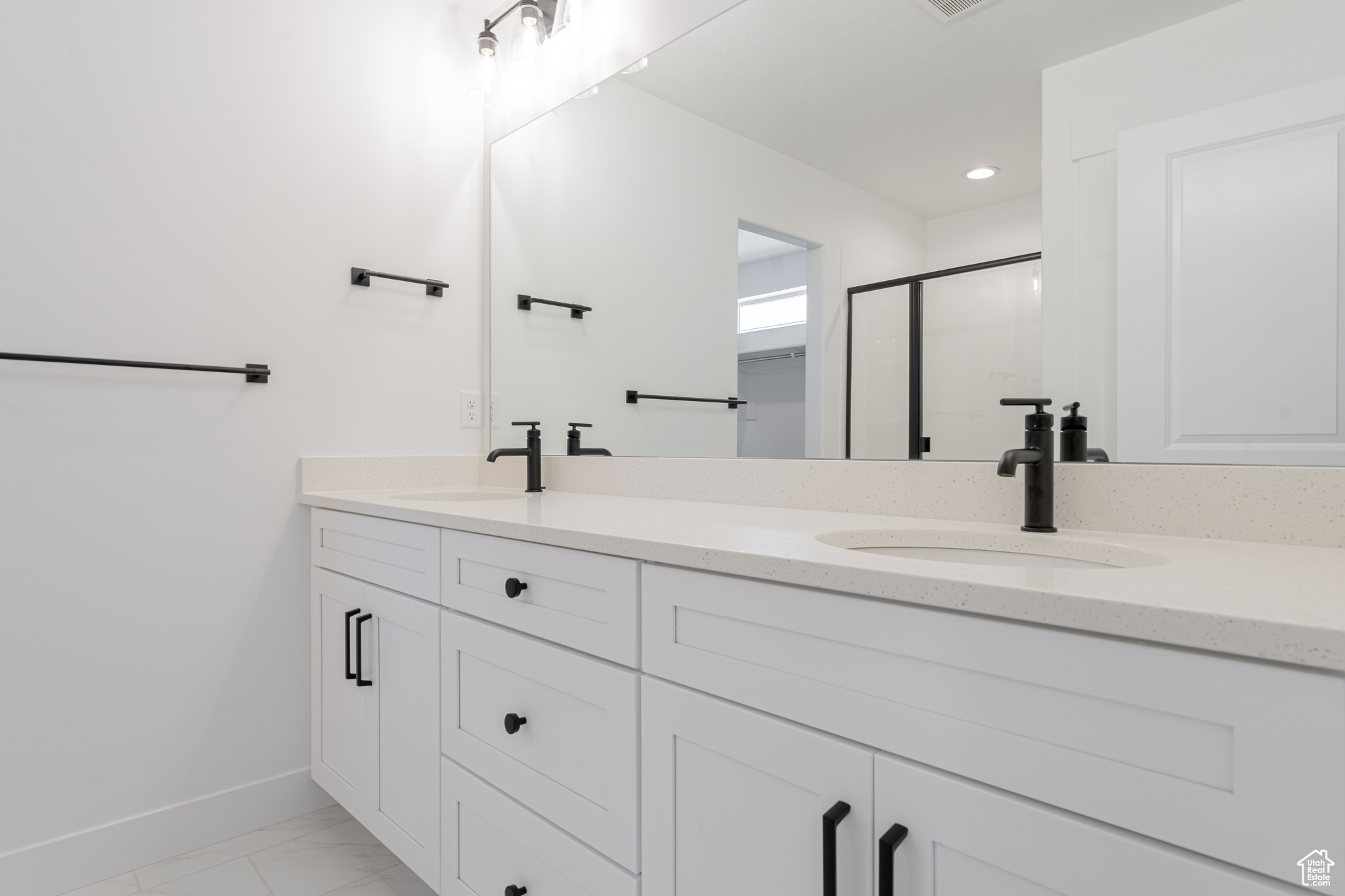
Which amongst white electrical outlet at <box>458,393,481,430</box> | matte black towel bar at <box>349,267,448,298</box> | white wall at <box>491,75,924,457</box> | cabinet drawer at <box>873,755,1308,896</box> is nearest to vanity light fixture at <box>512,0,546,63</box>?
white wall at <box>491,75,924,457</box>

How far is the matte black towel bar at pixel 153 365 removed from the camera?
1.47 m

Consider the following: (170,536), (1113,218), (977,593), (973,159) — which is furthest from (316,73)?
(977,593)

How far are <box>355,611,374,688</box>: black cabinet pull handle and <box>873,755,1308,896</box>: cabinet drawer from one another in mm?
1238

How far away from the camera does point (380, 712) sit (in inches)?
61.0

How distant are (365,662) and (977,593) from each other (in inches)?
56.1

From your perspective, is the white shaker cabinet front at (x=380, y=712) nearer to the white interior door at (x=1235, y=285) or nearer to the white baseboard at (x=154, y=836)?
the white baseboard at (x=154, y=836)

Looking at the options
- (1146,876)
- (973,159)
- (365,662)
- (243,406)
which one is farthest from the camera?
(243,406)

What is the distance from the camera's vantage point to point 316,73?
1.91 meters

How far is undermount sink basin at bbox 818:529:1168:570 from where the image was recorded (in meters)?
0.95

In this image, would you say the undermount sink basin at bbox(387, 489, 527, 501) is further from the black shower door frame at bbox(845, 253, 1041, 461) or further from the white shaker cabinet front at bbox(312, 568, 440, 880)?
the black shower door frame at bbox(845, 253, 1041, 461)

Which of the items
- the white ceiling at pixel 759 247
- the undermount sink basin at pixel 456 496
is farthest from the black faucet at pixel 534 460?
the white ceiling at pixel 759 247

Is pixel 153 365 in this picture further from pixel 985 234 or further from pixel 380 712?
pixel 985 234

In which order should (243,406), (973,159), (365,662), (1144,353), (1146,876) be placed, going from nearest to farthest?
(1146,876)
(1144,353)
(973,159)
(365,662)
(243,406)

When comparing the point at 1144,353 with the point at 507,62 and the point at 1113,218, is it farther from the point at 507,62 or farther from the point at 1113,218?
the point at 507,62
